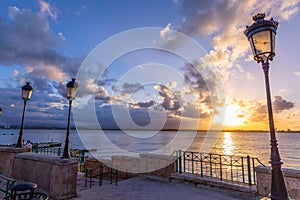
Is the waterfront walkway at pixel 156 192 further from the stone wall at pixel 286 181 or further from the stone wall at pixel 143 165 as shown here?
the stone wall at pixel 143 165

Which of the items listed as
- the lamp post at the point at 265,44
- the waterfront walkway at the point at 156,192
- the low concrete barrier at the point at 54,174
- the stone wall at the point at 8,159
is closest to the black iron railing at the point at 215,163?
the waterfront walkway at the point at 156,192

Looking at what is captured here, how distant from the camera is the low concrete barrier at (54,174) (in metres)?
6.32

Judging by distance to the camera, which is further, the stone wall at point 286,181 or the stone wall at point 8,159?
the stone wall at point 8,159

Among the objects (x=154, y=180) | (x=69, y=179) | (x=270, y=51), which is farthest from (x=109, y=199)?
(x=270, y=51)

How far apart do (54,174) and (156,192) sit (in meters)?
3.59

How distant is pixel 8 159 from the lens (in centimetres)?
880

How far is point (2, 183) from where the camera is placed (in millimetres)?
7848

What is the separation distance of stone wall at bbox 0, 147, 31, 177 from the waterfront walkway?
336 cm

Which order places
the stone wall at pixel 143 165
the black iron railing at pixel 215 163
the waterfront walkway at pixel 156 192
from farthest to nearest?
the stone wall at pixel 143 165 < the black iron railing at pixel 215 163 < the waterfront walkway at pixel 156 192

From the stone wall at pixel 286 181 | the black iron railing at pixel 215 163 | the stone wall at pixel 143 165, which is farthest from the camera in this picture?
the stone wall at pixel 143 165

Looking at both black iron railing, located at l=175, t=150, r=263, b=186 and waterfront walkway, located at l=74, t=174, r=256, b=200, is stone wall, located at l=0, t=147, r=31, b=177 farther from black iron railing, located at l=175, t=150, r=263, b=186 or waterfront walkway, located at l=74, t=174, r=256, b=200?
black iron railing, located at l=175, t=150, r=263, b=186

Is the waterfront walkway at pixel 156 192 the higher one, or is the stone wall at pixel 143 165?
the stone wall at pixel 143 165

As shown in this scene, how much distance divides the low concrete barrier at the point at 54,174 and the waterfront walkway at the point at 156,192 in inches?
20.2

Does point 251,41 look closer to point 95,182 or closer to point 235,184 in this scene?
point 235,184
